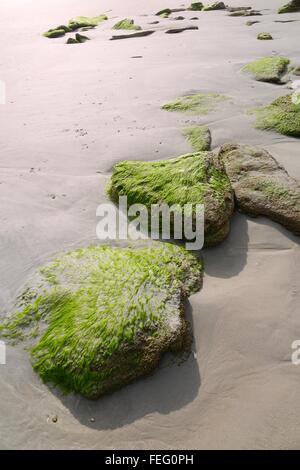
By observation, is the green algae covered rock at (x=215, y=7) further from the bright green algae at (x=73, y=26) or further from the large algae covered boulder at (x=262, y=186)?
the large algae covered boulder at (x=262, y=186)

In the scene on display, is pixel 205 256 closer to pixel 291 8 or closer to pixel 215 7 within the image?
pixel 291 8

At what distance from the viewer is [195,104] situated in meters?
5.99

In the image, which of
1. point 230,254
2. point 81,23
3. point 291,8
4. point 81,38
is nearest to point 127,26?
point 81,38

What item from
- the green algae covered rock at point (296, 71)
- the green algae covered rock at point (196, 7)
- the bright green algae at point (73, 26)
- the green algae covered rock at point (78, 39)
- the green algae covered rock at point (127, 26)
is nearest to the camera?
the green algae covered rock at point (296, 71)

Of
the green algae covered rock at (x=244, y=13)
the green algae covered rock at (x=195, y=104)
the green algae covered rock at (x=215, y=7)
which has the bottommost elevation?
the green algae covered rock at (x=195, y=104)

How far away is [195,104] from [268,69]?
6.76 feet

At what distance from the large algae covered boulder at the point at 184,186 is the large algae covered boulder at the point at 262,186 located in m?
0.20

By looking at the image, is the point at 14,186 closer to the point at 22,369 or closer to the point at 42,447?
the point at 22,369

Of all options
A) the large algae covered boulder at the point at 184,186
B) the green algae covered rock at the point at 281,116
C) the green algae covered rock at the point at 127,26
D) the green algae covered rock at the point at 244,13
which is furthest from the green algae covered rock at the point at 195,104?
the green algae covered rock at the point at 244,13

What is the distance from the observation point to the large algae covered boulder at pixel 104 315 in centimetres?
249

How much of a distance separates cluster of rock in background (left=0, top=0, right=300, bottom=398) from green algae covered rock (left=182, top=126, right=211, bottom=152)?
384 mm

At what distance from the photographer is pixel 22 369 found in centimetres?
259

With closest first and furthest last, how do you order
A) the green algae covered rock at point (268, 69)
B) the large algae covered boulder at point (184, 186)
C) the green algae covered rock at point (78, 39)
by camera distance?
the large algae covered boulder at point (184, 186) → the green algae covered rock at point (268, 69) → the green algae covered rock at point (78, 39)

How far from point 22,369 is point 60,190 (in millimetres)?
2107
